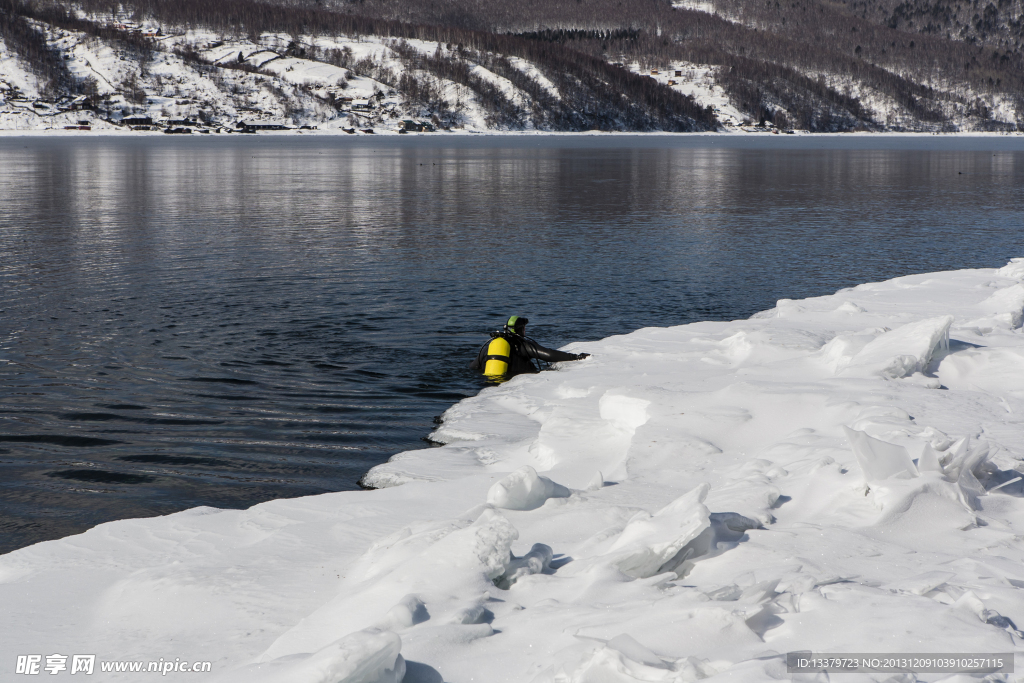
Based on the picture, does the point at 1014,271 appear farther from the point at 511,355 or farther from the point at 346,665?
the point at 346,665

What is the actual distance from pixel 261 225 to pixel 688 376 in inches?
989

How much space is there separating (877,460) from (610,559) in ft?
8.10

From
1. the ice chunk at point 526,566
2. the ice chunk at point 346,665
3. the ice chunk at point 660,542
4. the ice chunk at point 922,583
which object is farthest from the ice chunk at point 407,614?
the ice chunk at point 922,583

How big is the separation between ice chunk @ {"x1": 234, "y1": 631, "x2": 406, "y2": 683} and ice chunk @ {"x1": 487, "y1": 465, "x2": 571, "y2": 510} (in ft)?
8.47

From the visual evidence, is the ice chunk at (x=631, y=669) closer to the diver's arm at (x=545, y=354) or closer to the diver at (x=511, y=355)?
the diver at (x=511, y=355)

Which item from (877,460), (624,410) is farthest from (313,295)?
Result: (877,460)

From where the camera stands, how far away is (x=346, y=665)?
14.3 ft

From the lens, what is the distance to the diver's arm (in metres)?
14.8

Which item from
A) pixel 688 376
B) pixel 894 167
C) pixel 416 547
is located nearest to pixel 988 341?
pixel 688 376

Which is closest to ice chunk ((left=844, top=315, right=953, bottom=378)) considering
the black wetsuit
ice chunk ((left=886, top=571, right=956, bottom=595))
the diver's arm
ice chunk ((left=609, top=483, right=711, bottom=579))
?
the diver's arm

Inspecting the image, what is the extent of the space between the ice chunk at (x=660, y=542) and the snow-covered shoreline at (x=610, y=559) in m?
0.02

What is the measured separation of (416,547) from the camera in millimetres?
6012

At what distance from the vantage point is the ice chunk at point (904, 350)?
35.6 ft

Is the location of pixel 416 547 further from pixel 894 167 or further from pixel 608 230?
pixel 894 167
